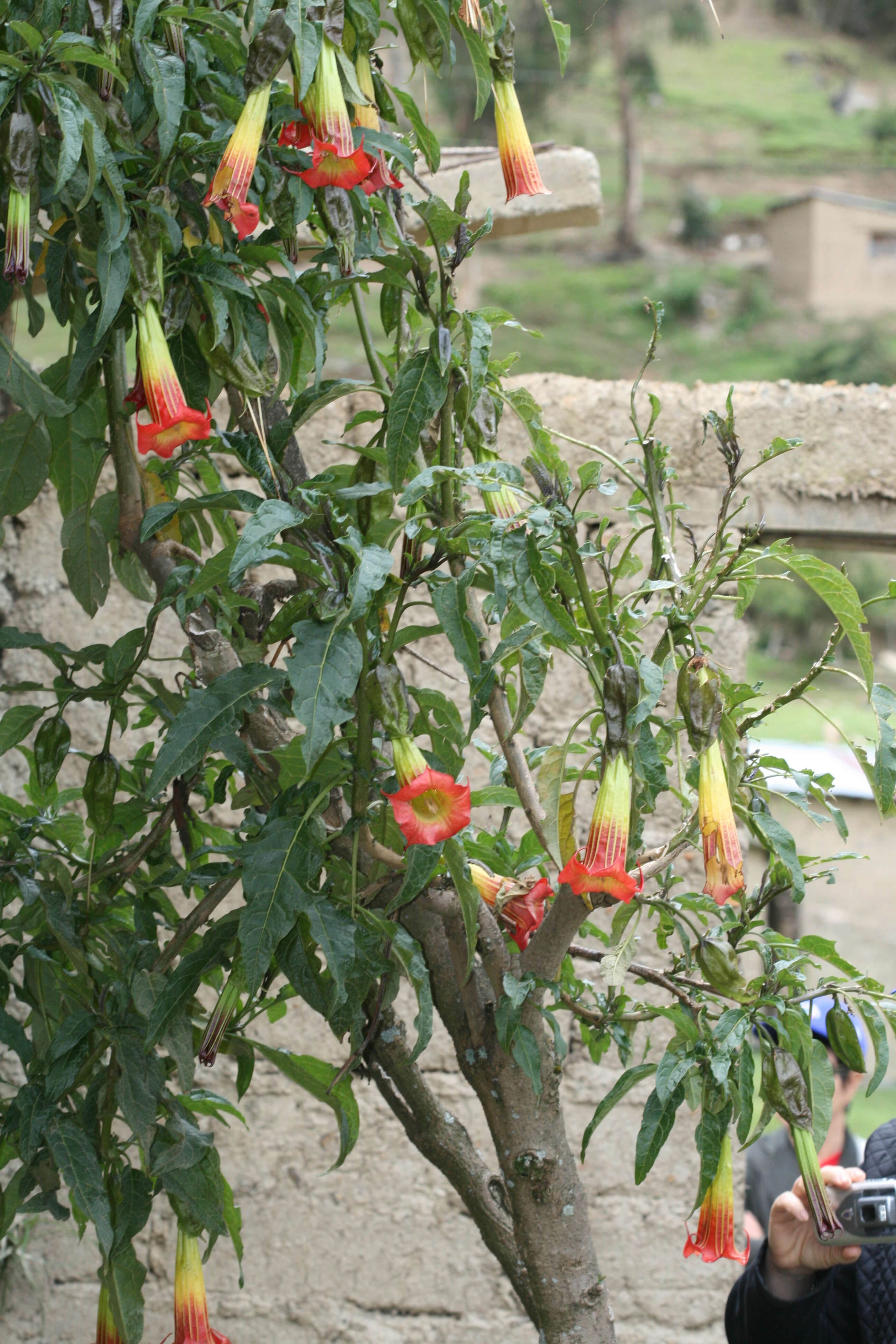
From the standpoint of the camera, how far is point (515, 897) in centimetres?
121

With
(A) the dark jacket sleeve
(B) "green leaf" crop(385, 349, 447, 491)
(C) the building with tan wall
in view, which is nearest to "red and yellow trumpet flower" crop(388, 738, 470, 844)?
(B) "green leaf" crop(385, 349, 447, 491)

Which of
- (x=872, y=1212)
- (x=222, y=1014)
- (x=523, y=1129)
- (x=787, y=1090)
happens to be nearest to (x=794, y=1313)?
(x=872, y=1212)

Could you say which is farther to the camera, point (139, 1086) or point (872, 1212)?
point (872, 1212)

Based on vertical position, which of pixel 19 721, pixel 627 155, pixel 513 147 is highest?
pixel 627 155

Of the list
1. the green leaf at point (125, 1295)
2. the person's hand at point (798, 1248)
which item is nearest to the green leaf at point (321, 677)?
the green leaf at point (125, 1295)

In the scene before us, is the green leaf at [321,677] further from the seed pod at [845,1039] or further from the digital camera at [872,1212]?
the digital camera at [872,1212]


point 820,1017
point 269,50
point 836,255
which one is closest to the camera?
point 269,50

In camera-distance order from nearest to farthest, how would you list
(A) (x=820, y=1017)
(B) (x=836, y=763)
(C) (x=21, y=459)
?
(C) (x=21, y=459)
(A) (x=820, y=1017)
(B) (x=836, y=763)

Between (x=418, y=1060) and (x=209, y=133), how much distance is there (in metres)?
1.50

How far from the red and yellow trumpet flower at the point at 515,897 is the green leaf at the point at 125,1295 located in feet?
1.58

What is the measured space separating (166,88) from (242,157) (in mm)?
96

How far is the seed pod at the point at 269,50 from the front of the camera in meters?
0.98

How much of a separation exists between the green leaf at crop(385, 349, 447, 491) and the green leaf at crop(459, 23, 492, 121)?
0.29 metres

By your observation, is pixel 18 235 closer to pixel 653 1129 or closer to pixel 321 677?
pixel 321 677
